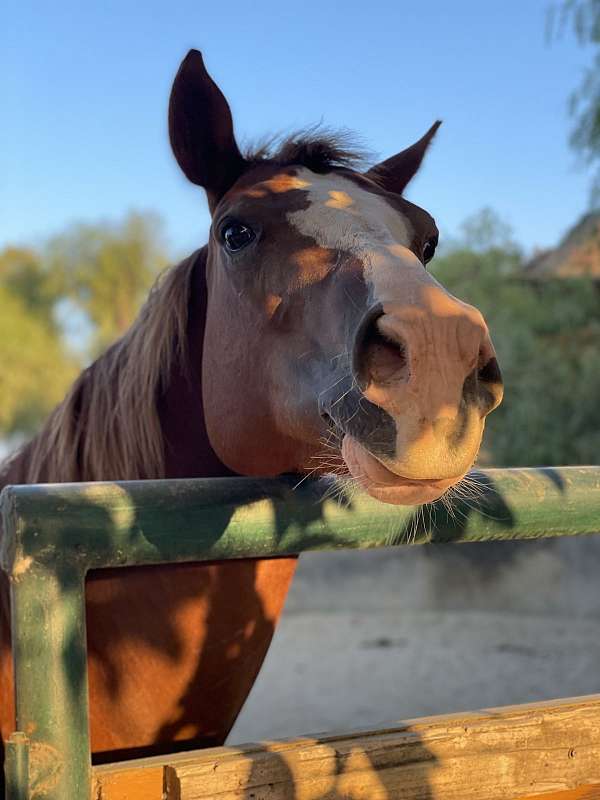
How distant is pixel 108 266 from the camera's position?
32375 millimetres

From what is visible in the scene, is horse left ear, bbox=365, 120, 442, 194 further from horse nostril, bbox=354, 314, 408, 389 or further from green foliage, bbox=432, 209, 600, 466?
green foliage, bbox=432, 209, 600, 466

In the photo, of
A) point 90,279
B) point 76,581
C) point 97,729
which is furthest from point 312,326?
point 90,279

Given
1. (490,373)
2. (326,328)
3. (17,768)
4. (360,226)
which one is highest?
(360,226)

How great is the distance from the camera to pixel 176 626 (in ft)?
5.87

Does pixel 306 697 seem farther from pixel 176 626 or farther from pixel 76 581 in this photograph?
pixel 76 581

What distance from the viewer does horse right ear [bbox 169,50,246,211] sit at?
1814mm

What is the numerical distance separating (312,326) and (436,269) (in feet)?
34.7

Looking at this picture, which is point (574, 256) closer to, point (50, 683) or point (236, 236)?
point (236, 236)

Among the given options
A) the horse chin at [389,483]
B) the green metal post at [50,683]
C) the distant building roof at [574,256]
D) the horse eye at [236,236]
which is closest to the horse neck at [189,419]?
the horse eye at [236,236]

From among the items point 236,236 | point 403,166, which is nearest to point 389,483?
point 236,236

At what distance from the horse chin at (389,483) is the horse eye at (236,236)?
0.65 meters

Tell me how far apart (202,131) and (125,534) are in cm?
123

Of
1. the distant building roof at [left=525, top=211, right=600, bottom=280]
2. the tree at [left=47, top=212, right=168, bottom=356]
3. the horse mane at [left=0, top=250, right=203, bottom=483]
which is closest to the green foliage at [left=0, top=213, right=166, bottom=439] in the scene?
the tree at [left=47, top=212, right=168, bottom=356]

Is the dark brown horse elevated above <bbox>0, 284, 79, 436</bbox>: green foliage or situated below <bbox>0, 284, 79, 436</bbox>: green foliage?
below
